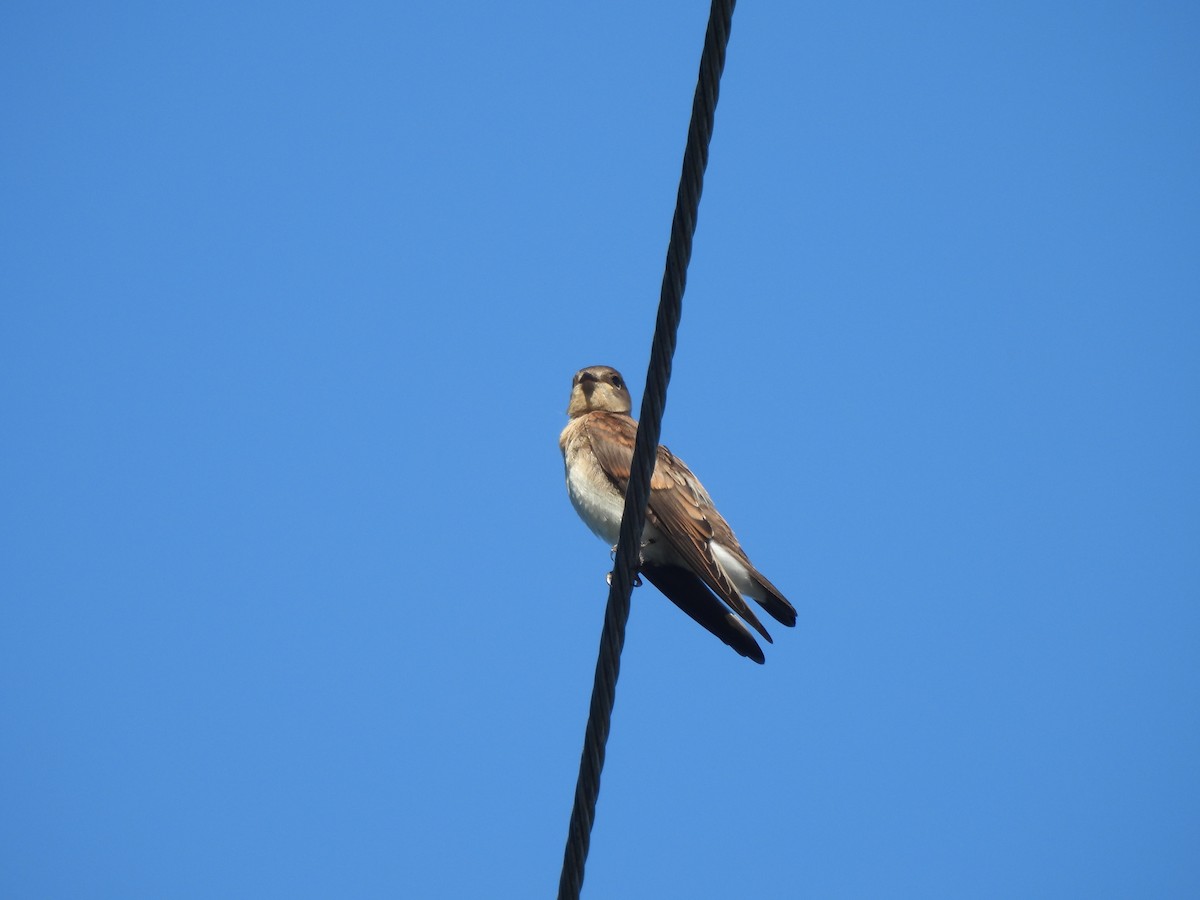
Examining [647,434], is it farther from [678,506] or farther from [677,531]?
[678,506]

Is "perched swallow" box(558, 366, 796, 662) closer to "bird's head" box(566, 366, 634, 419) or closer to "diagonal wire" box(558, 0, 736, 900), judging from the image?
"bird's head" box(566, 366, 634, 419)

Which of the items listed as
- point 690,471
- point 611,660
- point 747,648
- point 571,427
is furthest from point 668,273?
point 571,427

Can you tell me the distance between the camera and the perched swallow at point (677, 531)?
264 inches

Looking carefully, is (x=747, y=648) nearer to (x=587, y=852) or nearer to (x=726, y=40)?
(x=587, y=852)

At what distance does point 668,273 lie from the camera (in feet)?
11.6

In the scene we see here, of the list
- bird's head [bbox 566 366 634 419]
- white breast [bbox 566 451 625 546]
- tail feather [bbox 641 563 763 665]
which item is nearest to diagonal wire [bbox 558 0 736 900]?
tail feather [bbox 641 563 763 665]

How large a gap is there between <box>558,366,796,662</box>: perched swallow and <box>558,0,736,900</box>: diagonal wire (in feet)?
7.66

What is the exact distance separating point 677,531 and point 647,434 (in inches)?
124

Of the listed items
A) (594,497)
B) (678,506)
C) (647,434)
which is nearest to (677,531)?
(678,506)

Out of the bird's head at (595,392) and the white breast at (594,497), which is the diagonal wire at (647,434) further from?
the bird's head at (595,392)

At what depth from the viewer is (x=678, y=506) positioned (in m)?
7.03

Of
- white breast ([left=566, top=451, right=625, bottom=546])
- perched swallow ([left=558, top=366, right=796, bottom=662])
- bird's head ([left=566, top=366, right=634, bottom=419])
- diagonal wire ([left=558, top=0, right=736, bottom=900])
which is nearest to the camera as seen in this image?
diagonal wire ([left=558, top=0, right=736, bottom=900])

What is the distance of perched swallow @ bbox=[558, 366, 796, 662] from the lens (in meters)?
6.71

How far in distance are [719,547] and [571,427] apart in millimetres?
1785
